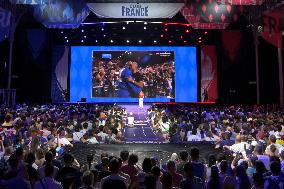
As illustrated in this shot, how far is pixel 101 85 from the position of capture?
32625mm

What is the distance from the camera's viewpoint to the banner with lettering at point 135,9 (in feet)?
62.6

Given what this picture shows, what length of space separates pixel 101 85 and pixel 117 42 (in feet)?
11.9

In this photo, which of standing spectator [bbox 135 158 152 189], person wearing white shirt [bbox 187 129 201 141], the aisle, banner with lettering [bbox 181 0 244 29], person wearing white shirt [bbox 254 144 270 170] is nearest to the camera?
standing spectator [bbox 135 158 152 189]

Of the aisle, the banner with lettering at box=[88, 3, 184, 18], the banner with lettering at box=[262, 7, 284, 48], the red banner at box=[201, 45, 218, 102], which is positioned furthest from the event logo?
the red banner at box=[201, 45, 218, 102]

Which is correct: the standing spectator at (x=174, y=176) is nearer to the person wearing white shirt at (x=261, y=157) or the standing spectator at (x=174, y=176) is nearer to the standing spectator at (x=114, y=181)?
the standing spectator at (x=114, y=181)

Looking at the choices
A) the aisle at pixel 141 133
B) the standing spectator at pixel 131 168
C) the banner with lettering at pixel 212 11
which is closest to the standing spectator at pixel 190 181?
the standing spectator at pixel 131 168

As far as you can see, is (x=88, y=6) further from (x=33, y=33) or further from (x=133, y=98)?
(x=133, y=98)

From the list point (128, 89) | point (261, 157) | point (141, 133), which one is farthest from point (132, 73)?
point (261, 157)

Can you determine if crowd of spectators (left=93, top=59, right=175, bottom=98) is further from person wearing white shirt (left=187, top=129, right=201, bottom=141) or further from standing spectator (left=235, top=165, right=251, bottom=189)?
standing spectator (left=235, top=165, right=251, bottom=189)

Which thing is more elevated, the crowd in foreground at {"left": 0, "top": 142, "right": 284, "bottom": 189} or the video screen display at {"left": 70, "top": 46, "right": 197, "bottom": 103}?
the video screen display at {"left": 70, "top": 46, "right": 197, "bottom": 103}

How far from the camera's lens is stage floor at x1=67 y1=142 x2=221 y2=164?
10.7 meters

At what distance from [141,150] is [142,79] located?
20942 mm

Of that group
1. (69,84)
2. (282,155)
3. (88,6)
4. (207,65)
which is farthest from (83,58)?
(282,155)

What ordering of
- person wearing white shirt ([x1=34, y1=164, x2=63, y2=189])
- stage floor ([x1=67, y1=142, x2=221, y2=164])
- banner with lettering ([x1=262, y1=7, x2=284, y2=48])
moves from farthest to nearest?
1. banner with lettering ([x1=262, y1=7, x2=284, y2=48])
2. stage floor ([x1=67, y1=142, x2=221, y2=164])
3. person wearing white shirt ([x1=34, y1=164, x2=63, y2=189])
